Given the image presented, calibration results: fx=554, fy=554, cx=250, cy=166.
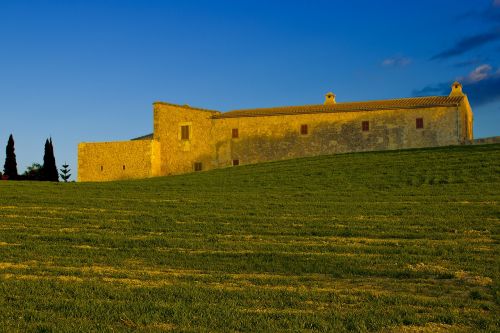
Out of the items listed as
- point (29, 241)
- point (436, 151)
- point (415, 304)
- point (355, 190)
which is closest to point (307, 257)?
point (415, 304)

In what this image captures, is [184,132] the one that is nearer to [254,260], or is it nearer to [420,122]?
[420,122]

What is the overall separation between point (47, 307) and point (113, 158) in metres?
44.6

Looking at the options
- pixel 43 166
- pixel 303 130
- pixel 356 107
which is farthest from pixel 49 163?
pixel 356 107

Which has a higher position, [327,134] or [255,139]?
[327,134]

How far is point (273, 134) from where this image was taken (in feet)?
158

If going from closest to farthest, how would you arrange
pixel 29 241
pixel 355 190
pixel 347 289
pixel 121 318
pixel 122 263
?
pixel 121 318
pixel 347 289
pixel 122 263
pixel 29 241
pixel 355 190

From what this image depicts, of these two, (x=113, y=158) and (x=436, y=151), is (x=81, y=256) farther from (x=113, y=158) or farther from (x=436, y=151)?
(x=113, y=158)

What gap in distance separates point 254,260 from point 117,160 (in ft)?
137

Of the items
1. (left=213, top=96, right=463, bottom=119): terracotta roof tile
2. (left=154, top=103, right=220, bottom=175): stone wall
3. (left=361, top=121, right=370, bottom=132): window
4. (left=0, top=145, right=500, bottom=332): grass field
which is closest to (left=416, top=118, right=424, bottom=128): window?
(left=213, top=96, right=463, bottom=119): terracotta roof tile

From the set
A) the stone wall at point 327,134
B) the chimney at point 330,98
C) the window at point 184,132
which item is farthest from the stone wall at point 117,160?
the chimney at point 330,98

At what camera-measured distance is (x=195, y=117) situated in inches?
1998

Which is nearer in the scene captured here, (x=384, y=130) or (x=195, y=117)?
(x=384, y=130)

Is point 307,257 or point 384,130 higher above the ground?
point 384,130

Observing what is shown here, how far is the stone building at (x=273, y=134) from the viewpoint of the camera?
44062 millimetres
